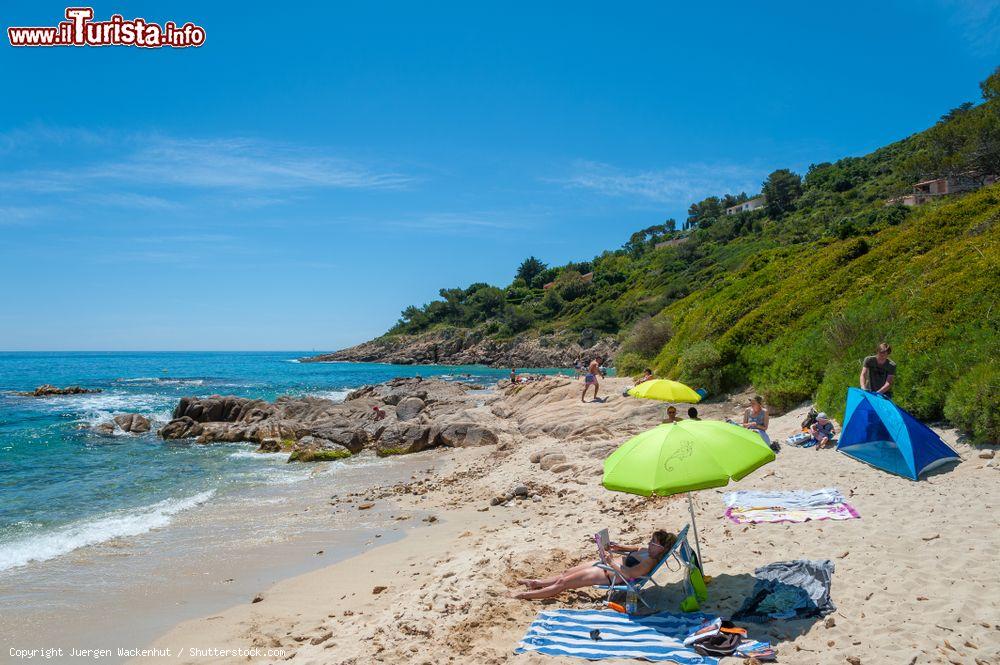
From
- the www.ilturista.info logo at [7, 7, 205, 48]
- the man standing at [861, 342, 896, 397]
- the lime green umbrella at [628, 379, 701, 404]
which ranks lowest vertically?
the lime green umbrella at [628, 379, 701, 404]

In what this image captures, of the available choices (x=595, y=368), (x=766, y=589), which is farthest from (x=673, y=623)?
(x=595, y=368)

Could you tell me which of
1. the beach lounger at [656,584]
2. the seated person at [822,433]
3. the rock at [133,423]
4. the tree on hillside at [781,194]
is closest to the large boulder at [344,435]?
the rock at [133,423]

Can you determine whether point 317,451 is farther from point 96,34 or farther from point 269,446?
point 96,34

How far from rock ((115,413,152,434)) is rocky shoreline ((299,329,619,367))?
154 ft

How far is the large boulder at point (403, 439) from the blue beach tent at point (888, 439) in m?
13.9

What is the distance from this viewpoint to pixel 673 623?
19.1ft

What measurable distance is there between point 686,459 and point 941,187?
175 ft

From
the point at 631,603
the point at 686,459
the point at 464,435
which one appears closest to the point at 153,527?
the point at 464,435

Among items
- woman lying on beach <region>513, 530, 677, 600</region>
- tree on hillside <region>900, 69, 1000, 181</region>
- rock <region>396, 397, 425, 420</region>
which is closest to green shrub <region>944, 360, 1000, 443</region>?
woman lying on beach <region>513, 530, 677, 600</region>

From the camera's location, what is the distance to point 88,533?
11.7m

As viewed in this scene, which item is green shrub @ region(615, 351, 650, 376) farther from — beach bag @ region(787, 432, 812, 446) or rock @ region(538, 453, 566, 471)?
beach bag @ region(787, 432, 812, 446)

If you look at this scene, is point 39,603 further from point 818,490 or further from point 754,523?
point 818,490

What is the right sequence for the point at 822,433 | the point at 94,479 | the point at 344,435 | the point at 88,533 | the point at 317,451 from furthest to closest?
the point at 344,435 → the point at 317,451 → the point at 94,479 → the point at 822,433 → the point at 88,533

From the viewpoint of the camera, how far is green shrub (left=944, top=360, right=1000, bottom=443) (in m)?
9.44
